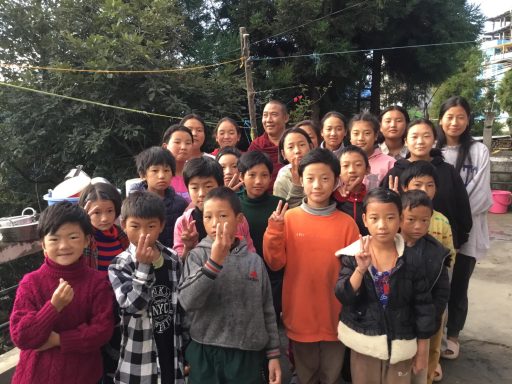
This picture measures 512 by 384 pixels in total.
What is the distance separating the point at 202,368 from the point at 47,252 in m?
0.86

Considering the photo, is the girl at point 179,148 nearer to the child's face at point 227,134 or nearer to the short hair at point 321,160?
the child's face at point 227,134

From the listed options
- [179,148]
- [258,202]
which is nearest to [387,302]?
[258,202]

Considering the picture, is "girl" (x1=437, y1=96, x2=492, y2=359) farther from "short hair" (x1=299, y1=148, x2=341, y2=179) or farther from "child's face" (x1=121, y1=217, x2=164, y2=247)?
"child's face" (x1=121, y1=217, x2=164, y2=247)

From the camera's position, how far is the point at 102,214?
214cm

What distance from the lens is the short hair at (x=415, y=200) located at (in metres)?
2.08

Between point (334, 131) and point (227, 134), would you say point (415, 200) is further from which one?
point (227, 134)

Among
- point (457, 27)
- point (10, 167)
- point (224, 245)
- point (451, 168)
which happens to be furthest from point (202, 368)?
point (457, 27)

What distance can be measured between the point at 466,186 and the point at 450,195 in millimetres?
384

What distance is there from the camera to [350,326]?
2.03m

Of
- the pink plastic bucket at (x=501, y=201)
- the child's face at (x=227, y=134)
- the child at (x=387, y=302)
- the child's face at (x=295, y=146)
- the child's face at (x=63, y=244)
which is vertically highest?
the child's face at (x=227, y=134)

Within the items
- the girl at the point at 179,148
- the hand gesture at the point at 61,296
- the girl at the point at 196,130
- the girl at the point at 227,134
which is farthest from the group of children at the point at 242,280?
the girl at the point at 227,134

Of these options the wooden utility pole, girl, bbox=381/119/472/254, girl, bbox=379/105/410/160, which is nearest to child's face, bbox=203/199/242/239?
girl, bbox=381/119/472/254

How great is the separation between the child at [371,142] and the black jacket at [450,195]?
0.80 feet

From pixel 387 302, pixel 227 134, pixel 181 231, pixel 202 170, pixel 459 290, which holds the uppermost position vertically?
pixel 227 134
